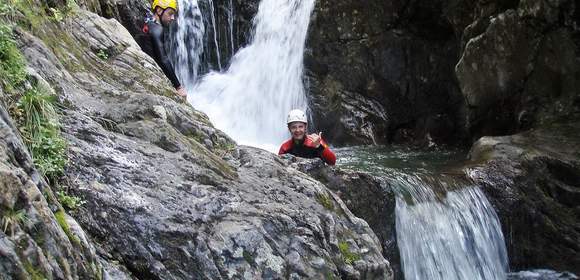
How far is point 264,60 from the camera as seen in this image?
555 inches

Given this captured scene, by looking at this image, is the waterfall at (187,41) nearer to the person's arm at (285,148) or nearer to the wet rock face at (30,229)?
the person's arm at (285,148)

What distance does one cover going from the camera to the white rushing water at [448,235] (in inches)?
277

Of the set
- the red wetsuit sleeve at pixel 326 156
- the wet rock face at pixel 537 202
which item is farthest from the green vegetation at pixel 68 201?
the wet rock face at pixel 537 202

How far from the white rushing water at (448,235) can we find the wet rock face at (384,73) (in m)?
5.19

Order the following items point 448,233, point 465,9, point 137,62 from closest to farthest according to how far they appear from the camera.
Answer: point 137,62 → point 448,233 → point 465,9

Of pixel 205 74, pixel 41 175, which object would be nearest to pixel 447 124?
pixel 205 74

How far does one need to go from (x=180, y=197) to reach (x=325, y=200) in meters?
1.37

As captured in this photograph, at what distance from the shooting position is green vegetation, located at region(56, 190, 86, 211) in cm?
320

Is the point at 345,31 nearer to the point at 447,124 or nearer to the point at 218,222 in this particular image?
the point at 447,124

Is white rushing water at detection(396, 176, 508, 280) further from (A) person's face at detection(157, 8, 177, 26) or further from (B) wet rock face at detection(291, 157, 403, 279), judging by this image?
(A) person's face at detection(157, 8, 177, 26)

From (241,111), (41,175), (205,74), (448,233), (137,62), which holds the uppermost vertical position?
(205,74)

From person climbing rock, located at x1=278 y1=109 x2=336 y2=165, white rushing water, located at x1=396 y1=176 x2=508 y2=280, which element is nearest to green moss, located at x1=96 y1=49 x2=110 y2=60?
person climbing rock, located at x1=278 y1=109 x2=336 y2=165

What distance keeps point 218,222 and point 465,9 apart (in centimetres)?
937

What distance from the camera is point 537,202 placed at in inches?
331
